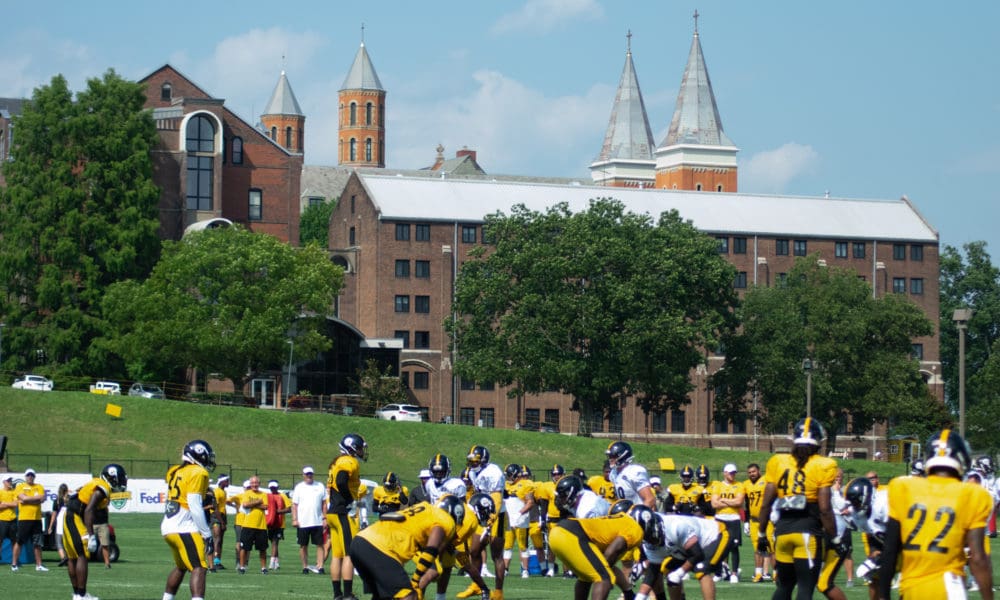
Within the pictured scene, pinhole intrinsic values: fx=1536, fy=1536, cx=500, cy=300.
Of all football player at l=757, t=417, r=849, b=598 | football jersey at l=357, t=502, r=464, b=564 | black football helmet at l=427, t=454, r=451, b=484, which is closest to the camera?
football jersey at l=357, t=502, r=464, b=564

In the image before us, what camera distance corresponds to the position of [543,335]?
3282 inches

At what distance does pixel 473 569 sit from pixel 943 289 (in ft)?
375

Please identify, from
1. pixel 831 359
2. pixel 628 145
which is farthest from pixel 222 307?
pixel 628 145

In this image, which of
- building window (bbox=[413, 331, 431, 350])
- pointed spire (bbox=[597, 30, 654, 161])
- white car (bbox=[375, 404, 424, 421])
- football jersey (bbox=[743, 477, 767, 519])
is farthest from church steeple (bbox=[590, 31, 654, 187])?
football jersey (bbox=[743, 477, 767, 519])

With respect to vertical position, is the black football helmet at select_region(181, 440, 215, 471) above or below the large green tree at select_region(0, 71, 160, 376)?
below

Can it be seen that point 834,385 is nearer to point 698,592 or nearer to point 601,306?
point 601,306

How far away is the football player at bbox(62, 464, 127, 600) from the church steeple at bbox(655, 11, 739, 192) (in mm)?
150892

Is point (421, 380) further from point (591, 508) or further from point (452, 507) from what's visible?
point (452, 507)

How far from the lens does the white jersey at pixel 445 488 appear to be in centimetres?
1892

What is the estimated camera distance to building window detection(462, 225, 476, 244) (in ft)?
347

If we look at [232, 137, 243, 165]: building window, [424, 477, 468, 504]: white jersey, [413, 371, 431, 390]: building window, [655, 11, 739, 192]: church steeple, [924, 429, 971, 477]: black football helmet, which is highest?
[655, 11, 739, 192]: church steeple

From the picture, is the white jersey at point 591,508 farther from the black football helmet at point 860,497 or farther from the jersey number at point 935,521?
the jersey number at point 935,521

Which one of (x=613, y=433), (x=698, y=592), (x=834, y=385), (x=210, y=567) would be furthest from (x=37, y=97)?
(x=698, y=592)

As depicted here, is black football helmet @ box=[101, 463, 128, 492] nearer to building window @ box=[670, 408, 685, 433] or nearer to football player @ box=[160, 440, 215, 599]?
football player @ box=[160, 440, 215, 599]
